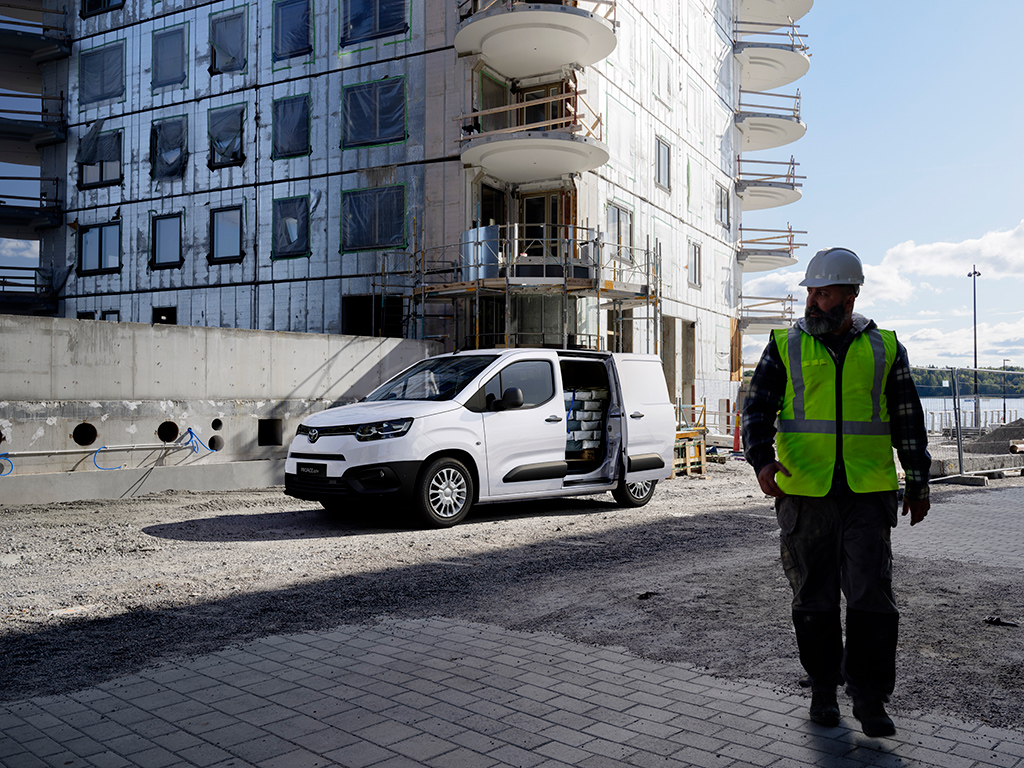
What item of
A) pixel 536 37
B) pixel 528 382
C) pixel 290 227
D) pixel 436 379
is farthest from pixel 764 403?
pixel 290 227

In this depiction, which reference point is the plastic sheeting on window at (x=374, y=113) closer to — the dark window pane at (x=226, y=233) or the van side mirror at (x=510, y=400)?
the dark window pane at (x=226, y=233)

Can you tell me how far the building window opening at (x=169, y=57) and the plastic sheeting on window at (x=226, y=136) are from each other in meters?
1.97

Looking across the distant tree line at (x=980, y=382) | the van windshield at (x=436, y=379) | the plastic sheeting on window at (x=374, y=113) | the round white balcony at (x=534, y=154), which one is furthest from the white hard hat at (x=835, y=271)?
the plastic sheeting on window at (x=374, y=113)

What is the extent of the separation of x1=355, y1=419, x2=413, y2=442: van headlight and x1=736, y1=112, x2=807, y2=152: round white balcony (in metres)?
28.7

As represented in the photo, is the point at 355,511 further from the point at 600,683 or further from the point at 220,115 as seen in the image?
the point at 220,115

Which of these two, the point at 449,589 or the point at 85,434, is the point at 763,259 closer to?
the point at 85,434

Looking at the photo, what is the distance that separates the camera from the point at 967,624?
5.42 metres

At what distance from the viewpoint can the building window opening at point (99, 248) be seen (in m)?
26.8

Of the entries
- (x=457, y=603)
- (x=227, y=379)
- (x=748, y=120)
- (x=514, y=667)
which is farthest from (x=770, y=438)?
(x=748, y=120)

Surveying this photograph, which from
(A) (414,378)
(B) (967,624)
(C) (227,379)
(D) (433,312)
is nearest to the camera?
(B) (967,624)

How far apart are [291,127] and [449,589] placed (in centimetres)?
1966

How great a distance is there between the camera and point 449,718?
3822 mm

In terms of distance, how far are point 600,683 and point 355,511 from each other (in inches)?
268

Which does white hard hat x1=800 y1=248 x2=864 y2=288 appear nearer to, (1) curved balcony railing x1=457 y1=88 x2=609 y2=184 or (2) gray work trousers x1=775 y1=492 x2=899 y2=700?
(2) gray work trousers x1=775 y1=492 x2=899 y2=700
